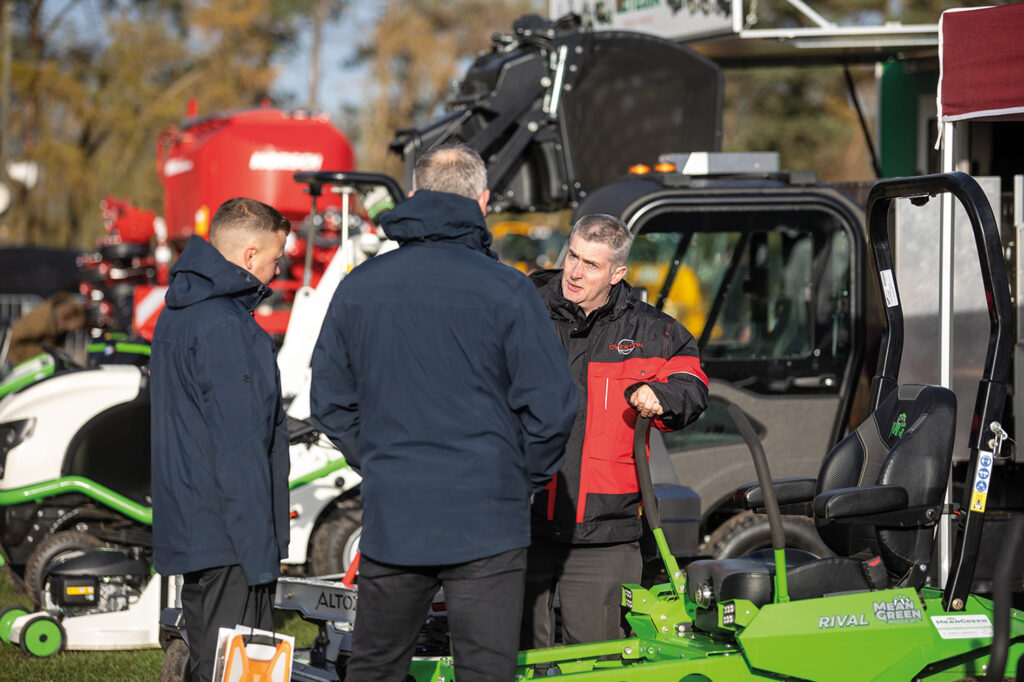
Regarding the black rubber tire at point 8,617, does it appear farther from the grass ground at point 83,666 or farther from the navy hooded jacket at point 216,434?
the navy hooded jacket at point 216,434

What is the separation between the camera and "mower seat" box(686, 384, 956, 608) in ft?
13.5

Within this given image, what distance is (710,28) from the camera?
333 inches

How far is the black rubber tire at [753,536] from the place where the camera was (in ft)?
19.0

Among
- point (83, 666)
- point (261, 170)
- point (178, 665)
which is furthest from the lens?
point (261, 170)

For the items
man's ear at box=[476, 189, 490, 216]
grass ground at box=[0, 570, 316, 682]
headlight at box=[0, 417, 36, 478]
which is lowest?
grass ground at box=[0, 570, 316, 682]

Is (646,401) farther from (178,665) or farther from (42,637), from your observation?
(42,637)

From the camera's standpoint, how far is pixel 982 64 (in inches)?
194

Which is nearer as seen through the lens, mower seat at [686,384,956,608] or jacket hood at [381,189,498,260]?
jacket hood at [381,189,498,260]

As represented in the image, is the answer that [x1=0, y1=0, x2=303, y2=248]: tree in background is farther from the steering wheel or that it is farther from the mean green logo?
the mean green logo

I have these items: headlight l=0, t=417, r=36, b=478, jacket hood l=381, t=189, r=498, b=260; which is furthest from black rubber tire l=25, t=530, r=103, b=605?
jacket hood l=381, t=189, r=498, b=260

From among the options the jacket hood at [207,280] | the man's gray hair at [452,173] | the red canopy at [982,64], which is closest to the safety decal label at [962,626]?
the red canopy at [982,64]

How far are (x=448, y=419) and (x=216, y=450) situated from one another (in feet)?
2.92

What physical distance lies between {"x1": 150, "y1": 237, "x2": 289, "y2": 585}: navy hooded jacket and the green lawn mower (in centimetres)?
82

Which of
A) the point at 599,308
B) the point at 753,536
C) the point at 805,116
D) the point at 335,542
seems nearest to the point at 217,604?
the point at 599,308
